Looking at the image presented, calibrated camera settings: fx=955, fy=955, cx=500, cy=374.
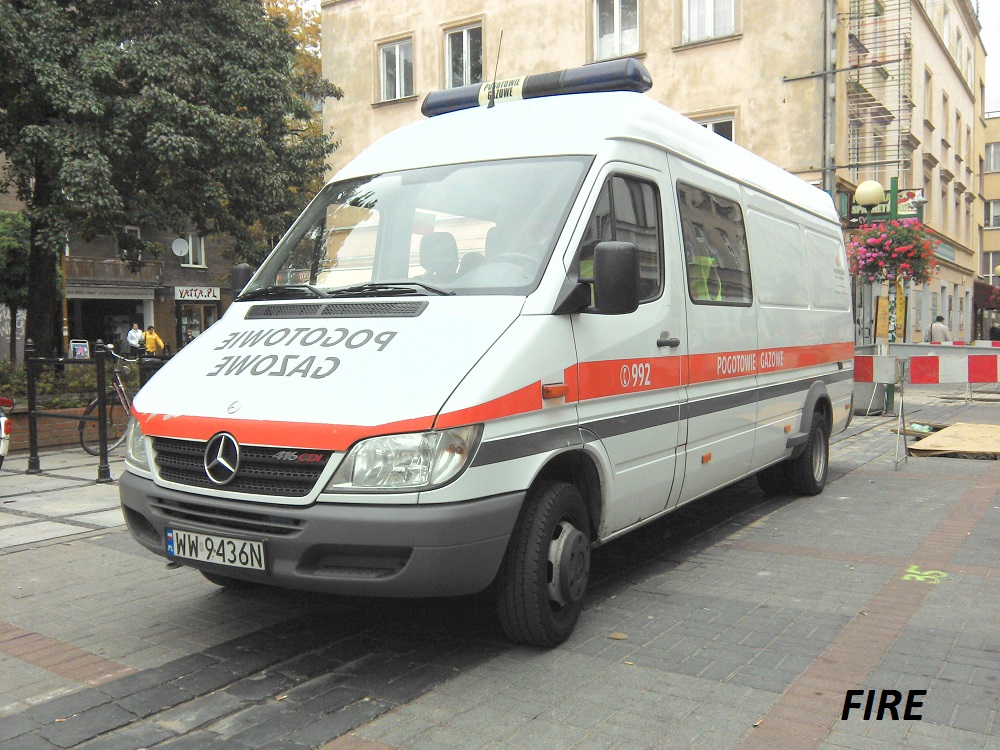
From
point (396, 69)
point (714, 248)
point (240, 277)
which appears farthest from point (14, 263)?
point (714, 248)

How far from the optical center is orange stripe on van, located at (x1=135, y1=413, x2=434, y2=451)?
3.71 m

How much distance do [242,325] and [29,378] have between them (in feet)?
20.1

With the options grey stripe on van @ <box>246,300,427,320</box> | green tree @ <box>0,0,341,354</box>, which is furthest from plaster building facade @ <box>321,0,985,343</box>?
grey stripe on van @ <box>246,300,427,320</box>

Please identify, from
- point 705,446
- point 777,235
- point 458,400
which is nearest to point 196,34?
point 777,235

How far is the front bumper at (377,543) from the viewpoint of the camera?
371 cm

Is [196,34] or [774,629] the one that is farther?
[196,34]

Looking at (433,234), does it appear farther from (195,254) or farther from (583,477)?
(195,254)

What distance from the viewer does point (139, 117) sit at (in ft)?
43.2

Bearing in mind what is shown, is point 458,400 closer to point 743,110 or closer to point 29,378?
point 29,378

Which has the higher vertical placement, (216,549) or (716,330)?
(716,330)

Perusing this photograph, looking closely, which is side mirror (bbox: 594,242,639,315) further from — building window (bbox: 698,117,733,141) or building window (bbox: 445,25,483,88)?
building window (bbox: 445,25,483,88)

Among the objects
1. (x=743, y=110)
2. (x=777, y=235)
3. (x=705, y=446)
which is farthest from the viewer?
(x=743, y=110)

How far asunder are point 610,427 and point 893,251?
44.9 feet

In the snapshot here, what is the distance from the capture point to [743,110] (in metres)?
20.0
